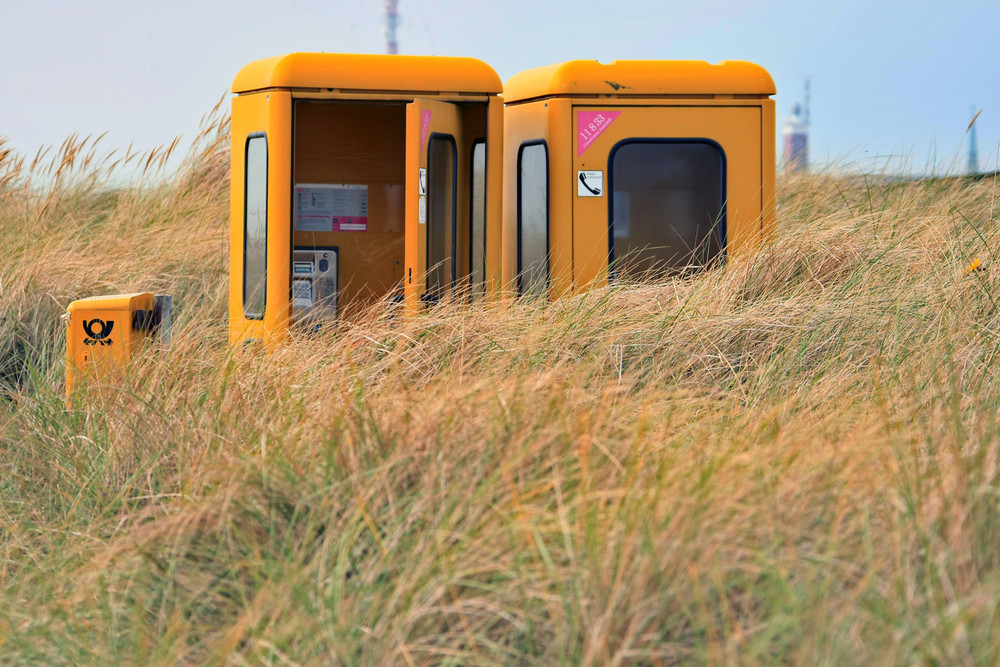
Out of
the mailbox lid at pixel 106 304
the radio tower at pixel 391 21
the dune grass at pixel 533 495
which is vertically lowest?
the dune grass at pixel 533 495

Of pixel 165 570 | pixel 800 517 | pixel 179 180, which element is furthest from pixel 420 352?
pixel 179 180

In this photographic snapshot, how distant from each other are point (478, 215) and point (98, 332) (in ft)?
→ 8.24

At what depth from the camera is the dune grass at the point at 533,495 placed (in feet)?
8.14

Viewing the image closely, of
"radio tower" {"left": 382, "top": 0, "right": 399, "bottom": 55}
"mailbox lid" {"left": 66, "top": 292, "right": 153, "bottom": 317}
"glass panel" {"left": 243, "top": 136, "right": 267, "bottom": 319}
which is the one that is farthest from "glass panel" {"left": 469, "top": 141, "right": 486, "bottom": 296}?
"radio tower" {"left": 382, "top": 0, "right": 399, "bottom": 55}

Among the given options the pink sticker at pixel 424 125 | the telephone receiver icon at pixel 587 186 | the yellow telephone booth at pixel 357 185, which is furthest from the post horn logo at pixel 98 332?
the telephone receiver icon at pixel 587 186

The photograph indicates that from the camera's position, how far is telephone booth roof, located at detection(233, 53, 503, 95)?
240 inches

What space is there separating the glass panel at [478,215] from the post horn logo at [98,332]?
221cm

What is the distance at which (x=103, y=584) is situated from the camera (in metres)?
2.94

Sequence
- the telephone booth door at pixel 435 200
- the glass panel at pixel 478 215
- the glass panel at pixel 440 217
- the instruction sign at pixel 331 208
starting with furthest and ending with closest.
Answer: the instruction sign at pixel 331 208 < the glass panel at pixel 478 215 < the glass panel at pixel 440 217 < the telephone booth door at pixel 435 200

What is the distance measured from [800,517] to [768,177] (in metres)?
4.44

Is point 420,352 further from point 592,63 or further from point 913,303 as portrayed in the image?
point 592,63

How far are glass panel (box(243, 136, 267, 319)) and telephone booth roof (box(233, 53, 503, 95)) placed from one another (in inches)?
17.0

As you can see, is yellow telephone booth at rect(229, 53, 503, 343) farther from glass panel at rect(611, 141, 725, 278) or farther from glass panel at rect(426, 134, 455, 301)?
glass panel at rect(611, 141, 725, 278)

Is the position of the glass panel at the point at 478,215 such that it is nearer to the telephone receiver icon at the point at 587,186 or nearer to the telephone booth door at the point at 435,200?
the telephone booth door at the point at 435,200
